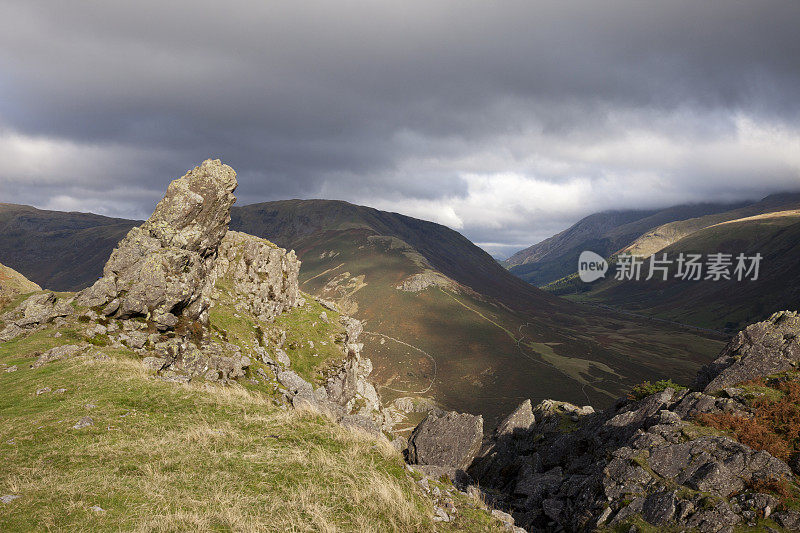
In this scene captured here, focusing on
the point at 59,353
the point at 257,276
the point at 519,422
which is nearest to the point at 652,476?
the point at 519,422

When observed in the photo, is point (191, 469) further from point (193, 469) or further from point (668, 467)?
point (668, 467)

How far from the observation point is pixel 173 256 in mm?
38531

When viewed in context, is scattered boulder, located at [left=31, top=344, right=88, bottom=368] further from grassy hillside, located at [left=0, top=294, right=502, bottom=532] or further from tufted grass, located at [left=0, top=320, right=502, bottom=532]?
tufted grass, located at [left=0, top=320, right=502, bottom=532]

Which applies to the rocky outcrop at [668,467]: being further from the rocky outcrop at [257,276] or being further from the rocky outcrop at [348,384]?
the rocky outcrop at [257,276]

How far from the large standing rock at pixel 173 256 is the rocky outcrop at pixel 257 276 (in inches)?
384

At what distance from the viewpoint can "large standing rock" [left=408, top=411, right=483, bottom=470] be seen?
35.2 metres

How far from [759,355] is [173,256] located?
173 feet

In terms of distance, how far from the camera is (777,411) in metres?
19.1

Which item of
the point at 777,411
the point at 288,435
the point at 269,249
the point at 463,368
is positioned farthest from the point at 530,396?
the point at 288,435

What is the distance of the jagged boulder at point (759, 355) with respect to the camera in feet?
76.8

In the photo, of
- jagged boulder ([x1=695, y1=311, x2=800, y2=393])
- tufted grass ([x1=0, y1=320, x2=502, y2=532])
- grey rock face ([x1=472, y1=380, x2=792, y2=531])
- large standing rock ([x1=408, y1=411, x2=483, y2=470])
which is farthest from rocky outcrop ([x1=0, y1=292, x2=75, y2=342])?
jagged boulder ([x1=695, y1=311, x2=800, y2=393])

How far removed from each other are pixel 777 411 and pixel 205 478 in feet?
91.8

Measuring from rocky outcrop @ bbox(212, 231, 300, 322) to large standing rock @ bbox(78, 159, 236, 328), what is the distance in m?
9.74

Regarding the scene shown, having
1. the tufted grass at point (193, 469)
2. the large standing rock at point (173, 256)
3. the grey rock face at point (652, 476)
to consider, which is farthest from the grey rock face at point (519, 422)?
the large standing rock at point (173, 256)
